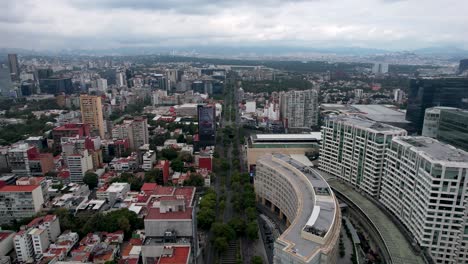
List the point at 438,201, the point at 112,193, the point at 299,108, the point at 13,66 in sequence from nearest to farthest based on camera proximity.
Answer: the point at 438,201 < the point at 112,193 < the point at 299,108 < the point at 13,66

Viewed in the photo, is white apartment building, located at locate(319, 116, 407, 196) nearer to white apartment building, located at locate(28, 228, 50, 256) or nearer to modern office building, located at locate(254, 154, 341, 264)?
modern office building, located at locate(254, 154, 341, 264)

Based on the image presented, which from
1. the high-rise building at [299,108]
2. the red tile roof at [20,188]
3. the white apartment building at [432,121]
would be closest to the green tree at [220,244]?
the red tile roof at [20,188]

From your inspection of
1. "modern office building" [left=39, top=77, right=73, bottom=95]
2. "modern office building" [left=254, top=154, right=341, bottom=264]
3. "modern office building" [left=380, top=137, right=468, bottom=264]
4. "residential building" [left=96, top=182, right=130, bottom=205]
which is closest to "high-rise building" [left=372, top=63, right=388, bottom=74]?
"modern office building" [left=39, top=77, right=73, bottom=95]

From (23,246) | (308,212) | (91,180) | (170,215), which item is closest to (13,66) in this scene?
(91,180)

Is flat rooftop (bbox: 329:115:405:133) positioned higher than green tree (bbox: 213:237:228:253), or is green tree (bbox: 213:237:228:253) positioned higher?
flat rooftop (bbox: 329:115:405:133)

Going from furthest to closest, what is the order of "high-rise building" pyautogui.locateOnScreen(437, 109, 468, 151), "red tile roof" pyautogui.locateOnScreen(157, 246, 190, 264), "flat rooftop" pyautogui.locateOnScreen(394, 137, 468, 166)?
"high-rise building" pyautogui.locateOnScreen(437, 109, 468, 151) < "flat rooftop" pyautogui.locateOnScreen(394, 137, 468, 166) < "red tile roof" pyautogui.locateOnScreen(157, 246, 190, 264)

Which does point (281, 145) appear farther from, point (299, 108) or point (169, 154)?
point (299, 108)
